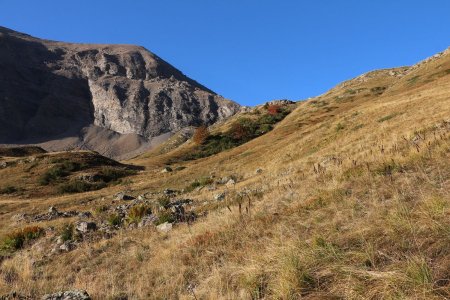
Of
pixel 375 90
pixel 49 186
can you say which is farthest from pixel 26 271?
pixel 375 90

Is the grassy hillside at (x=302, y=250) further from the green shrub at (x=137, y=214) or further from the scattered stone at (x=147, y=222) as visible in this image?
the green shrub at (x=137, y=214)

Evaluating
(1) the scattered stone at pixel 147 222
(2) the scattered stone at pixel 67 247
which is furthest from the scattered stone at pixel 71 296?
(1) the scattered stone at pixel 147 222

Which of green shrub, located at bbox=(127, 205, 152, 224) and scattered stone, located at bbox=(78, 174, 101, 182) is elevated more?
scattered stone, located at bbox=(78, 174, 101, 182)

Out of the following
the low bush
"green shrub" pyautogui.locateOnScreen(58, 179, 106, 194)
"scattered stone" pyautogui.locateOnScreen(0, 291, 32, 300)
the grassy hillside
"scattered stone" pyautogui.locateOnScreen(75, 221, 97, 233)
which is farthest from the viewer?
"green shrub" pyautogui.locateOnScreen(58, 179, 106, 194)

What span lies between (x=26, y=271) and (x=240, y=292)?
558cm

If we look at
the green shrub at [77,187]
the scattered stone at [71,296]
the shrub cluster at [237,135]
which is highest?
the shrub cluster at [237,135]

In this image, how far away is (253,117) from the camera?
352 ft

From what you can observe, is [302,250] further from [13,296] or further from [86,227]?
[86,227]

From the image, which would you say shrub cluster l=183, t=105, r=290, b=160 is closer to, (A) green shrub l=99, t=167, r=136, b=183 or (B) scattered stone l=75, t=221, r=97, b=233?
(A) green shrub l=99, t=167, r=136, b=183

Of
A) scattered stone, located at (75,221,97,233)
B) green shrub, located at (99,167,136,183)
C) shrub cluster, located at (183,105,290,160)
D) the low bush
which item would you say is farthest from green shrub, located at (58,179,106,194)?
the low bush

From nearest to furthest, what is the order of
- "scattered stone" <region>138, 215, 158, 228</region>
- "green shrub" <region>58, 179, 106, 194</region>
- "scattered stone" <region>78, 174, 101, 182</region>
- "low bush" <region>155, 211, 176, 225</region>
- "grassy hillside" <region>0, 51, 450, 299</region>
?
"grassy hillside" <region>0, 51, 450, 299</region>, "low bush" <region>155, 211, 176, 225</region>, "scattered stone" <region>138, 215, 158, 228</region>, "green shrub" <region>58, 179, 106, 194</region>, "scattered stone" <region>78, 174, 101, 182</region>

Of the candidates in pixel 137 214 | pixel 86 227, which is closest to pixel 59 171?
pixel 137 214

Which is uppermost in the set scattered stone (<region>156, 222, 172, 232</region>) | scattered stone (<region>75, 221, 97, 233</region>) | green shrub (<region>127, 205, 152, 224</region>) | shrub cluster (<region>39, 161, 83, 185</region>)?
shrub cluster (<region>39, 161, 83, 185</region>)

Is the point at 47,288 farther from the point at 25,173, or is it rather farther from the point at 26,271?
the point at 25,173
